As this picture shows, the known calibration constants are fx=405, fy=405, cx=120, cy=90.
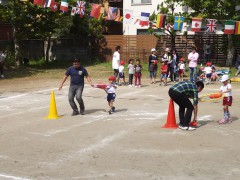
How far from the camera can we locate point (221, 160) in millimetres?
7758

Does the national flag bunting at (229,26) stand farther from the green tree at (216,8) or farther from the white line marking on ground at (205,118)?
the white line marking on ground at (205,118)

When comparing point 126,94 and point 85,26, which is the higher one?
point 85,26

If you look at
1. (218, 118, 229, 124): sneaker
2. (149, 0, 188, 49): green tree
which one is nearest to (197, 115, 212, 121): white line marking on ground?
(218, 118, 229, 124): sneaker

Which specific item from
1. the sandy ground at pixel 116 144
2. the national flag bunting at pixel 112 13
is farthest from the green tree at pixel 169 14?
the sandy ground at pixel 116 144

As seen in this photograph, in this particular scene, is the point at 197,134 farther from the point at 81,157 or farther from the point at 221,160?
the point at 81,157

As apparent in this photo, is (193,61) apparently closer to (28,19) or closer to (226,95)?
(226,95)

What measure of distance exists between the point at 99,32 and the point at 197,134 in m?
23.2

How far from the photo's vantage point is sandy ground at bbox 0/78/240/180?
7141mm

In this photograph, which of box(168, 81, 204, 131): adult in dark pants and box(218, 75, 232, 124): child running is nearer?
box(168, 81, 204, 131): adult in dark pants

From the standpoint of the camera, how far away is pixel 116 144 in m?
9.02

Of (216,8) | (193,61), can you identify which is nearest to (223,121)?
(193,61)

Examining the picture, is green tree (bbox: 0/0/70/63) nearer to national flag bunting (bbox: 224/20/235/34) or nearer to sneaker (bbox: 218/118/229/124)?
national flag bunting (bbox: 224/20/235/34)

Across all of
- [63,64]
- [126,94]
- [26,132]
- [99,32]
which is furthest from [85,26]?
[26,132]

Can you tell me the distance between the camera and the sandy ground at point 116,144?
714cm
